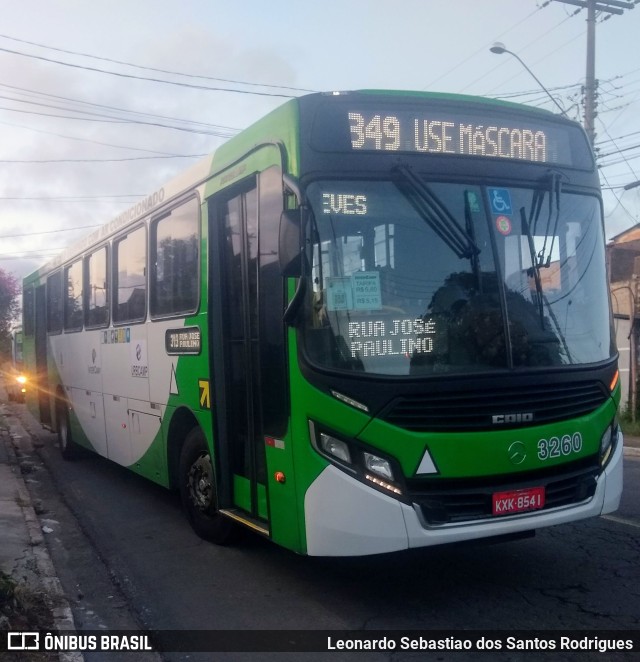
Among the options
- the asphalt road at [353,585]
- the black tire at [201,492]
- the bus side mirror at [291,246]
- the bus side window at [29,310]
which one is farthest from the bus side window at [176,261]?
the bus side window at [29,310]

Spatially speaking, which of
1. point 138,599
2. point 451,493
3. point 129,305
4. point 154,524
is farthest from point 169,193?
point 451,493

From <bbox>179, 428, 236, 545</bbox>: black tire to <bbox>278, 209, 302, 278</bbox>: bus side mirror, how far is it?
246 cm

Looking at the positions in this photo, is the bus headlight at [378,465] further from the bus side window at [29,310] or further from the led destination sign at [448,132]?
the bus side window at [29,310]

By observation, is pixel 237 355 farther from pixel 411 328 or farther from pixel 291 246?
pixel 411 328

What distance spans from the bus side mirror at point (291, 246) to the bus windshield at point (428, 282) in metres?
0.12

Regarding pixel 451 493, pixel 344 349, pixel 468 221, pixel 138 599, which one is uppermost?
pixel 468 221

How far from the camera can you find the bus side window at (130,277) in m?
9.17

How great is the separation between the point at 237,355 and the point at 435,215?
2.04 meters

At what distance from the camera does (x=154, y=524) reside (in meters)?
8.78

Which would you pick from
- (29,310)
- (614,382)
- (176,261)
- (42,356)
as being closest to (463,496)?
(614,382)

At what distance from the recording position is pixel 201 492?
749 centimetres

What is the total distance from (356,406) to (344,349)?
386 millimetres

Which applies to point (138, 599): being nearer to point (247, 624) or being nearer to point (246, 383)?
point (247, 624)

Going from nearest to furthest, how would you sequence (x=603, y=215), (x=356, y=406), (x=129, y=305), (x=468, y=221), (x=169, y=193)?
1. (x=356, y=406)
2. (x=468, y=221)
3. (x=603, y=215)
4. (x=169, y=193)
5. (x=129, y=305)
